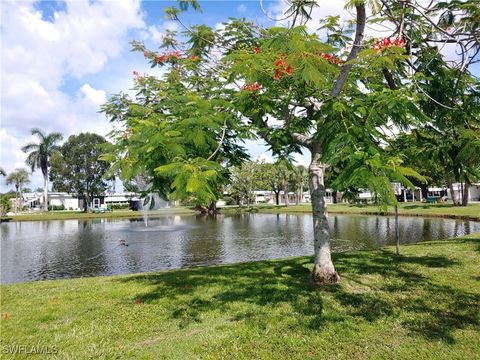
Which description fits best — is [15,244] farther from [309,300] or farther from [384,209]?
[384,209]

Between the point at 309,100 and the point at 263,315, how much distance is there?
513 centimetres

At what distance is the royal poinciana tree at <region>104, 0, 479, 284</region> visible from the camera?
5.92m

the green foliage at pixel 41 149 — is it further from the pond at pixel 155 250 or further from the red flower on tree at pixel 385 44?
the red flower on tree at pixel 385 44

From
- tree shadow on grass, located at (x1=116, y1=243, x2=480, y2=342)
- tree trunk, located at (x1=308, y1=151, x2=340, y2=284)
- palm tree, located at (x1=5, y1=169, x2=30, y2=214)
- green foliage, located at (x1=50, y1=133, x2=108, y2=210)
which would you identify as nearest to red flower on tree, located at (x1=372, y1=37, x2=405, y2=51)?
tree trunk, located at (x1=308, y1=151, x2=340, y2=284)

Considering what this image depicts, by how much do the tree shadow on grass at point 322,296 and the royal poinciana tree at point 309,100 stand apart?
108 cm

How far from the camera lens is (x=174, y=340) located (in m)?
5.80

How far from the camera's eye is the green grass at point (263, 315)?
5.38 metres

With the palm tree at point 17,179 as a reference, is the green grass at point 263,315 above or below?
below

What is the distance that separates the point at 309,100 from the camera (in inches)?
354

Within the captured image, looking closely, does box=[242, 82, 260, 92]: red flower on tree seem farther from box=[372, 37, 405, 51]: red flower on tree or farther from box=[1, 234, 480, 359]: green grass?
box=[1, 234, 480, 359]: green grass

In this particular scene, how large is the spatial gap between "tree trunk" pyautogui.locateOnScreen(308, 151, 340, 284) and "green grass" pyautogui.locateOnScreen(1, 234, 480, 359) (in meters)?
0.38

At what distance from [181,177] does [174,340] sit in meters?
2.59

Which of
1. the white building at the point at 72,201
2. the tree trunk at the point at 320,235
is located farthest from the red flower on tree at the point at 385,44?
the white building at the point at 72,201

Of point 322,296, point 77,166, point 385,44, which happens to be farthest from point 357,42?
point 77,166
